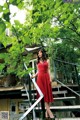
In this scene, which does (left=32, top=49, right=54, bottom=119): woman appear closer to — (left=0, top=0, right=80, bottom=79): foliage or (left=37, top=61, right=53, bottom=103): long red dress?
(left=37, top=61, right=53, bottom=103): long red dress

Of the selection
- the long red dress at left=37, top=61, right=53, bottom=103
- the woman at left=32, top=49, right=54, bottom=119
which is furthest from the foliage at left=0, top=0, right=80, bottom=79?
the long red dress at left=37, top=61, right=53, bottom=103

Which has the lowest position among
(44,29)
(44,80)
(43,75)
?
(44,80)

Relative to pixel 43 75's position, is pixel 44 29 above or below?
above

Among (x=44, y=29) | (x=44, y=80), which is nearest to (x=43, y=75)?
(x=44, y=80)

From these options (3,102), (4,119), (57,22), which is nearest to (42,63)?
(57,22)

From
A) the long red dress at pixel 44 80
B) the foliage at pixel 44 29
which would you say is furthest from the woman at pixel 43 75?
the foliage at pixel 44 29

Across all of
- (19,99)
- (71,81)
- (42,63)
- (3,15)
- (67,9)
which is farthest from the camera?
(19,99)

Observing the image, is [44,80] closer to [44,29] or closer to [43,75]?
[43,75]

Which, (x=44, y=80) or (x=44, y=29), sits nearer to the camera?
(x=44, y=80)

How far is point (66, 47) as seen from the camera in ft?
43.1

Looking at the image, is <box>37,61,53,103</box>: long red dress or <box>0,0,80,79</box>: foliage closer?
<box>0,0,80,79</box>: foliage

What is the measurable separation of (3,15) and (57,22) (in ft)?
A: 28.0

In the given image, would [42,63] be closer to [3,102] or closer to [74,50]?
[74,50]

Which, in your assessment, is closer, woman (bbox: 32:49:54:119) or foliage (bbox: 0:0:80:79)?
foliage (bbox: 0:0:80:79)
